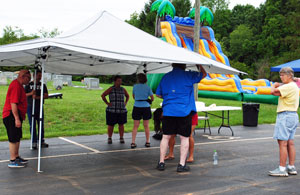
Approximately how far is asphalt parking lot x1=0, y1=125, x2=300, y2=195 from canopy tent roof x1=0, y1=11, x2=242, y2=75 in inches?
82.3

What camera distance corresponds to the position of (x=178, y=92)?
668cm

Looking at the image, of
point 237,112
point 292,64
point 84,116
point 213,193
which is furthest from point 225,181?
point 292,64

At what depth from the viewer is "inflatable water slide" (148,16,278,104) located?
25312mm

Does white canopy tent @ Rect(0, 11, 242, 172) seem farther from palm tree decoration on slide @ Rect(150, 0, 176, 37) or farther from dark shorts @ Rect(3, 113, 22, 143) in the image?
palm tree decoration on slide @ Rect(150, 0, 176, 37)

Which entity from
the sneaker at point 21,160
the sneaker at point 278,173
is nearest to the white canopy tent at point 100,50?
the sneaker at point 21,160

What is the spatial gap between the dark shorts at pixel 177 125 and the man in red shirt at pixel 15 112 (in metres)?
2.81

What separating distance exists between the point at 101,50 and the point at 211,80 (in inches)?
860

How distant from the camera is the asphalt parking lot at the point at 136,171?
5723 mm

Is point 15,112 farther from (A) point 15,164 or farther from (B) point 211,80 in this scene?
(B) point 211,80

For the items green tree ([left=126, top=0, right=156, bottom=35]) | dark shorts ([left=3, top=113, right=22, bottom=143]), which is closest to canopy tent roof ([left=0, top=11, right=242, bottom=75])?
dark shorts ([left=3, top=113, right=22, bottom=143])

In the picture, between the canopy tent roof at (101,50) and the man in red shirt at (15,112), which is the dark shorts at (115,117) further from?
the man in red shirt at (15,112)

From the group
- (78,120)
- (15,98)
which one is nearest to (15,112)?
(15,98)

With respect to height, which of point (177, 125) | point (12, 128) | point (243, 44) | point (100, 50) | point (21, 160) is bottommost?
point (21, 160)

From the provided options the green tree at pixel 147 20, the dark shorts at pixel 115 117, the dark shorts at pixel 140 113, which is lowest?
the dark shorts at pixel 115 117
